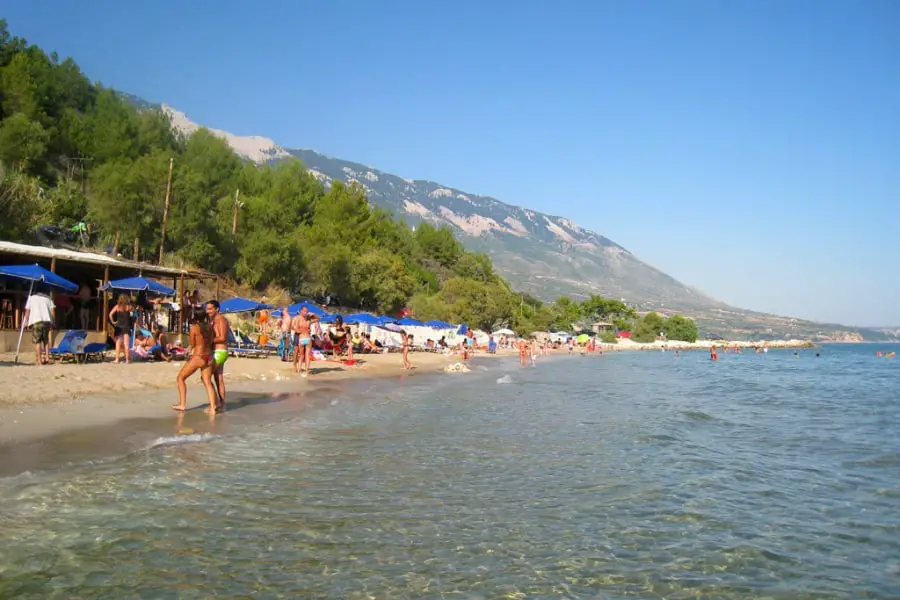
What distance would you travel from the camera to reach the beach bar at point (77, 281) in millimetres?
17345

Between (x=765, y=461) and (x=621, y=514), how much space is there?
3.85 m

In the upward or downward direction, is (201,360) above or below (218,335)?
below

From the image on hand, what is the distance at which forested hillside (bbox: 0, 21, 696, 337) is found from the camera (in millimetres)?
32125

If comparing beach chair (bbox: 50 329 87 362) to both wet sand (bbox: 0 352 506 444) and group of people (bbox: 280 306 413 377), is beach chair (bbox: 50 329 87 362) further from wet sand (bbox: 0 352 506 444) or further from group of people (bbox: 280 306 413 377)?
group of people (bbox: 280 306 413 377)

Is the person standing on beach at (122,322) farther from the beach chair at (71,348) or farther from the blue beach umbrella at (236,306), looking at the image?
the blue beach umbrella at (236,306)

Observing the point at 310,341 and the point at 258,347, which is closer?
the point at 310,341

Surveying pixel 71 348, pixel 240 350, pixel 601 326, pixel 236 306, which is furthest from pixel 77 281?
pixel 601 326

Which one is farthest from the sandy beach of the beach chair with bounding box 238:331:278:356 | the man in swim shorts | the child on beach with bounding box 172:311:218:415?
the beach chair with bounding box 238:331:278:356

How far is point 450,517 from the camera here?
212 inches

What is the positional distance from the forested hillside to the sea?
75.2 ft

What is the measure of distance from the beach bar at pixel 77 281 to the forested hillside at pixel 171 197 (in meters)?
5.67

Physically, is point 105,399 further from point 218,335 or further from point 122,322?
point 122,322

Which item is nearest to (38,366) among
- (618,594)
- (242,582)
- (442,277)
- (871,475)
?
(242,582)

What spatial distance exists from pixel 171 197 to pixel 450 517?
32.5 metres
